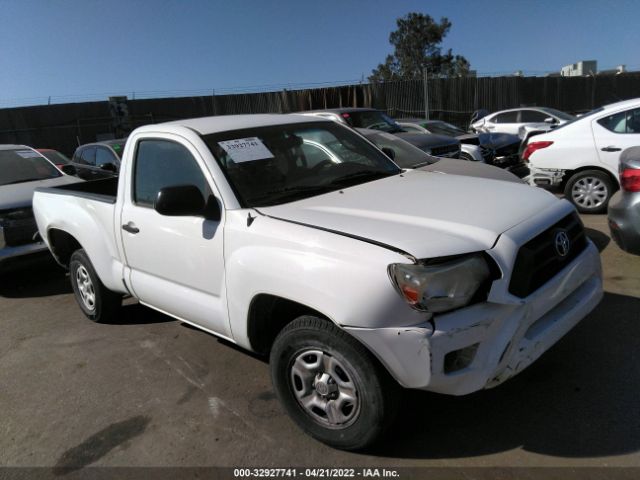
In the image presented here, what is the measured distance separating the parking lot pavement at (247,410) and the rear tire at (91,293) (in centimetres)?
31

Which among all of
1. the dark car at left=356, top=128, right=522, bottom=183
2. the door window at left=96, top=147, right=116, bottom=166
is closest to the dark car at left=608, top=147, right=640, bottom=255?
the dark car at left=356, top=128, right=522, bottom=183

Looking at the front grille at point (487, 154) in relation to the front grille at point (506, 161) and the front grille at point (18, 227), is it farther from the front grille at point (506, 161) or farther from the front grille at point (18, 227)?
the front grille at point (18, 227)

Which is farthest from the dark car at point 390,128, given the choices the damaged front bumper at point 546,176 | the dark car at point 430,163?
the damaged front bumper at point 546,176

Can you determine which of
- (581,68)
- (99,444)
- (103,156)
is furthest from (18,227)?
(581,68)

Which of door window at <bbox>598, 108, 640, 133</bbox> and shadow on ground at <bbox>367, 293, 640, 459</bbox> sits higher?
door window at <bbox>598, 108, 640, 133</bbox>

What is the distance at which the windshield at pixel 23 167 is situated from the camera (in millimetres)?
6906

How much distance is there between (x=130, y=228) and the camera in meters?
3.77

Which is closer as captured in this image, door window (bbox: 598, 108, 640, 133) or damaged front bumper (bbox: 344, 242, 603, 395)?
damaged front bumper (bbox: 344, 242, 603, 395)

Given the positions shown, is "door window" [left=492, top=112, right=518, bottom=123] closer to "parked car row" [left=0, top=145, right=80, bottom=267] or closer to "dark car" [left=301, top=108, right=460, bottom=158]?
"dark car" [left=301, top=108, right=460, bottom=158]

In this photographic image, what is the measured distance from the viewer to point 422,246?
2.38 meters

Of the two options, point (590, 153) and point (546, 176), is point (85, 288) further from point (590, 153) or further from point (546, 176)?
point (590, 153)

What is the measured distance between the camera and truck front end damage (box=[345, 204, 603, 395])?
228cm

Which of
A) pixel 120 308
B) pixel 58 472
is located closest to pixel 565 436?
pixel 58 472

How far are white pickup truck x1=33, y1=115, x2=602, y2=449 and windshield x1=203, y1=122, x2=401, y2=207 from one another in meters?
0.01
